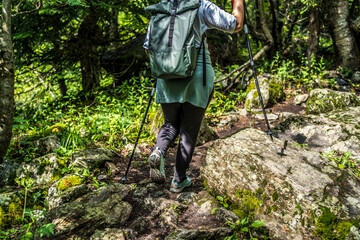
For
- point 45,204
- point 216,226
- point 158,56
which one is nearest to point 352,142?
point 216,226

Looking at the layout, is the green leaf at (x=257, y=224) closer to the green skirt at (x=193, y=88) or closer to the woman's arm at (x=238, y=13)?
the green skirt at (x=193, y=88)

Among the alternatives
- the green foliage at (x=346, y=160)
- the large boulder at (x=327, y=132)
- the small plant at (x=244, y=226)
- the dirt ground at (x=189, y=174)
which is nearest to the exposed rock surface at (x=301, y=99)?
the dirt ground at (x=189, y=174)

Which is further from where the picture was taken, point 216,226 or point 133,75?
point 133,75

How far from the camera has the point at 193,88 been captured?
2553mm

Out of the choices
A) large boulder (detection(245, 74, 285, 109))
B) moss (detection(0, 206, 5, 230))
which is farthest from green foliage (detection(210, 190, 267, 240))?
large boulder (detection(245, 74, 285, 109))

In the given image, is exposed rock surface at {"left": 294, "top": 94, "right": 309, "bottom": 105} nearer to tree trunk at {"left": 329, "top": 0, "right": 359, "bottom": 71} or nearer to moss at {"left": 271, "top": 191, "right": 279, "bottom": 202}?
tree trunk at {"left": 329, "top": 0, "right": 359, "bottom": 71}

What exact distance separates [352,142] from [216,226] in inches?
132

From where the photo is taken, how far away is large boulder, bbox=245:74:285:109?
706 cm

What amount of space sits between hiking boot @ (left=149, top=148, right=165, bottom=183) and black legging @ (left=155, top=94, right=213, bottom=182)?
0.08m

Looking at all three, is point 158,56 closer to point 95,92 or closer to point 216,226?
point 216,226

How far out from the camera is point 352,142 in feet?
14.1

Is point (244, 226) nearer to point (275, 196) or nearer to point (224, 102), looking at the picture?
point (275, 196)

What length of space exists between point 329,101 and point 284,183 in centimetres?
453

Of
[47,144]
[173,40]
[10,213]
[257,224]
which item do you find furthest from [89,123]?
[257,224]
